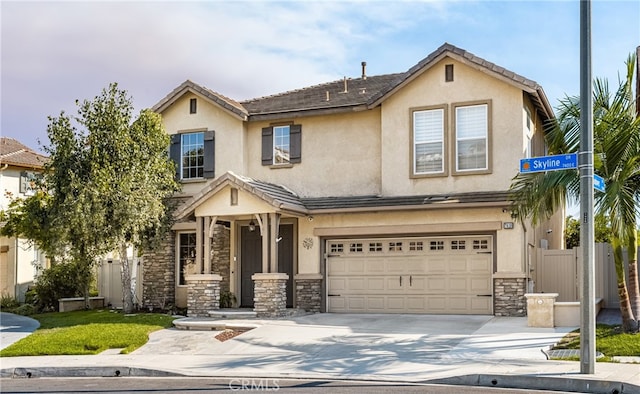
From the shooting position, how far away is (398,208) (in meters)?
20.6

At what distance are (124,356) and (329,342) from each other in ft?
14.8

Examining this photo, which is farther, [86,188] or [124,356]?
[86,188]

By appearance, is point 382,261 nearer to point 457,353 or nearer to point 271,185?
point 271,185

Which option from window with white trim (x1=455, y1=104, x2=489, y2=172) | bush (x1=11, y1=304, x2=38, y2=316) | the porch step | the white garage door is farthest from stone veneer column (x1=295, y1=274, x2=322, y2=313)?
bush (x1=11, y1=304, x2=38, y2=316)

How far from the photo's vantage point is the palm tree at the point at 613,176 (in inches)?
591

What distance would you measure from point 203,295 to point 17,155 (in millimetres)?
17915

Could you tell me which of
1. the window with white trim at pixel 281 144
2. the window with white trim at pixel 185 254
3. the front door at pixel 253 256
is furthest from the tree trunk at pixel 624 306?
the window with white trim at pixel 185 254

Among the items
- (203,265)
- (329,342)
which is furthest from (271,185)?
(329,342)

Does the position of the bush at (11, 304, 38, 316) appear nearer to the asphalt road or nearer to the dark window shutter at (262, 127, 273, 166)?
the dark window shutter at (262, 127, 273, 166)

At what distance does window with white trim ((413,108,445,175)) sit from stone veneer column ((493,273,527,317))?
3549mm

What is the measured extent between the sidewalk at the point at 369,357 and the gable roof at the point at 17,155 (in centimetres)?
1796

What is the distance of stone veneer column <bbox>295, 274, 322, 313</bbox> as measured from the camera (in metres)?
22.0

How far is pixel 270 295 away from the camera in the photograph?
20.4 m

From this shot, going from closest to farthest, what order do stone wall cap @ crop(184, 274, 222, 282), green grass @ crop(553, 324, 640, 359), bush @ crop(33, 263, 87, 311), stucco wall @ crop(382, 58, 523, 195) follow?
green grass @ crop(553, 324, 640, 359), stucco wall @ crop(382, 58, 523, 195), stone wall cap @ crop(184, 274, 222, 282), bush @ crop(33, 263, 87, 311)
